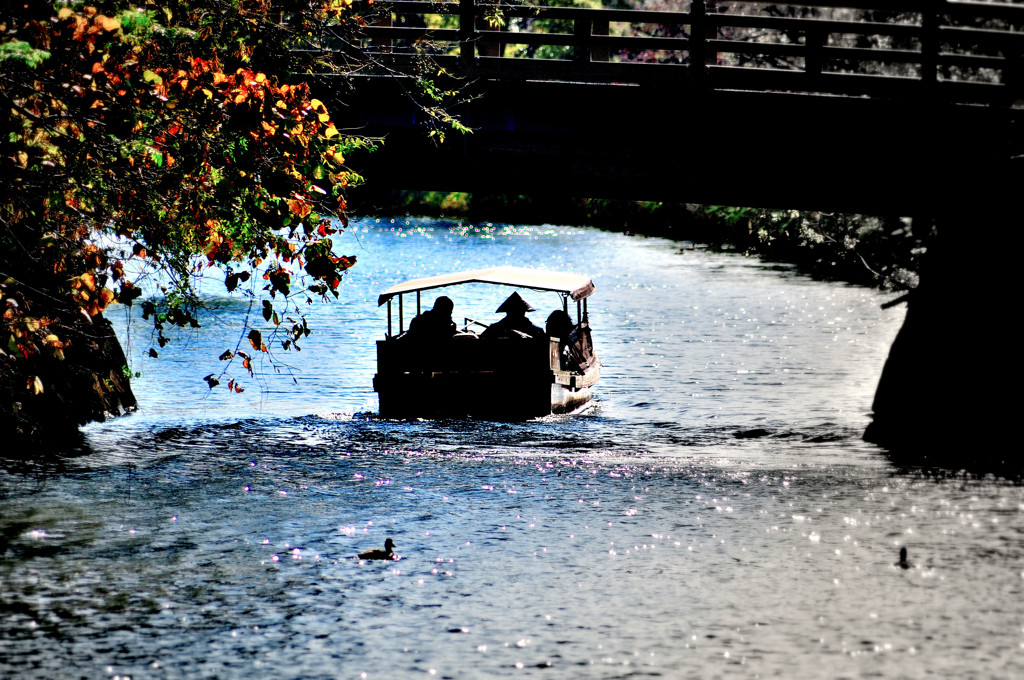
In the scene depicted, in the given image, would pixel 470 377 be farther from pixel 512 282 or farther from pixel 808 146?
pixel 808 146

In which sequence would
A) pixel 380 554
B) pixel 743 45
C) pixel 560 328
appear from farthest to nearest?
1. pixel 560 328
2. pixel 743 45
3. pixel 380 554

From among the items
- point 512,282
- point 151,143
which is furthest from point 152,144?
point 512,282

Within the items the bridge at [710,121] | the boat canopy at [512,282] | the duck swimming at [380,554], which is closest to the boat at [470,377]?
the boat canopy at [512,282]

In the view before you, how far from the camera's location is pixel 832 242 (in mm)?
40688

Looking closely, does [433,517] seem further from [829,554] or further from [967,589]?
[967,589]

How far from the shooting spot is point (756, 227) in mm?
46375

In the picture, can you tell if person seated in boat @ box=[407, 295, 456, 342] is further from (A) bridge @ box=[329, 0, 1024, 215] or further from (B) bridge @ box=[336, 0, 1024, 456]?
(A) bridge @ box=[329, 0, 1024, 215]

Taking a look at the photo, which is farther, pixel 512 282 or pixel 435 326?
pixel 512 282

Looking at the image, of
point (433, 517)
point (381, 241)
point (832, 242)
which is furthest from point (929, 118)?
point (381, 241)

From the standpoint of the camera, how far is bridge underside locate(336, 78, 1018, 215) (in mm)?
18219

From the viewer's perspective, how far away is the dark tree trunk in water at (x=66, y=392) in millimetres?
19219

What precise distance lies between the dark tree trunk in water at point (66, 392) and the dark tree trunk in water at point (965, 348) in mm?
11160

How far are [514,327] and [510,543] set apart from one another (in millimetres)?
8871

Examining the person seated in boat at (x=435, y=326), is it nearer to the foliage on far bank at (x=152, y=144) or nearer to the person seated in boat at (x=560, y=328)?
the person seated in boat at (x=560, y=328)
